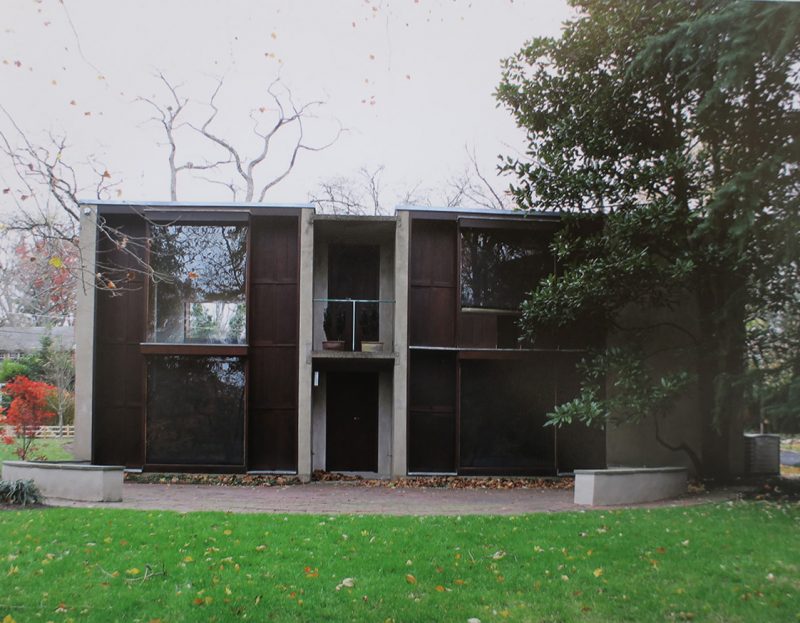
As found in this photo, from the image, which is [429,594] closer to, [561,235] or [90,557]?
[90,557]

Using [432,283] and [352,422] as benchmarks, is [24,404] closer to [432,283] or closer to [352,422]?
[352,422]

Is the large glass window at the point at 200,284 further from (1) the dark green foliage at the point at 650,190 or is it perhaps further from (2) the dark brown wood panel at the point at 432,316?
(1) the dark green foliage at the point at 650,190

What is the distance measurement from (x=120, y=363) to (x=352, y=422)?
5126 mm

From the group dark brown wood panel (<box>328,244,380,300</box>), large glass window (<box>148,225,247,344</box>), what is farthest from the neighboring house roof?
dark brown wood panel (<box>328,244,380,300</box>)

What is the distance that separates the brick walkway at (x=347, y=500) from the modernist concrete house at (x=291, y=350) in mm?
1429

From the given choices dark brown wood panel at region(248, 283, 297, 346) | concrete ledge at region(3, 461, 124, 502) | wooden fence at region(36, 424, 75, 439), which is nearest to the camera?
concrete ledge at region(3, 461, 124, 502)

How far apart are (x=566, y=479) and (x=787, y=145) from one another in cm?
857

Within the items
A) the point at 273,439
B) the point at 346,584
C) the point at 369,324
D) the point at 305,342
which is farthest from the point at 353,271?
the point at 346,584

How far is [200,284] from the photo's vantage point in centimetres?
1582

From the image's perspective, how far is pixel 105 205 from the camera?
51.4ft

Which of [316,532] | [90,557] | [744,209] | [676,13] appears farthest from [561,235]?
[90,557]

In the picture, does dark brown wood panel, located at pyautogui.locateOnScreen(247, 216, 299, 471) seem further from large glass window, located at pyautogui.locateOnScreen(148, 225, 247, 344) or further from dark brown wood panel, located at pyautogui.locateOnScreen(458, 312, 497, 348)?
dark brown wood panel, located at pyautogui.locateOnScreen(458, 312, 497, 348)

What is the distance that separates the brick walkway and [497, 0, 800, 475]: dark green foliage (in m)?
2.10

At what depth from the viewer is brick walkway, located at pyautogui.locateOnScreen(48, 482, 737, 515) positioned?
10969 millimetres
